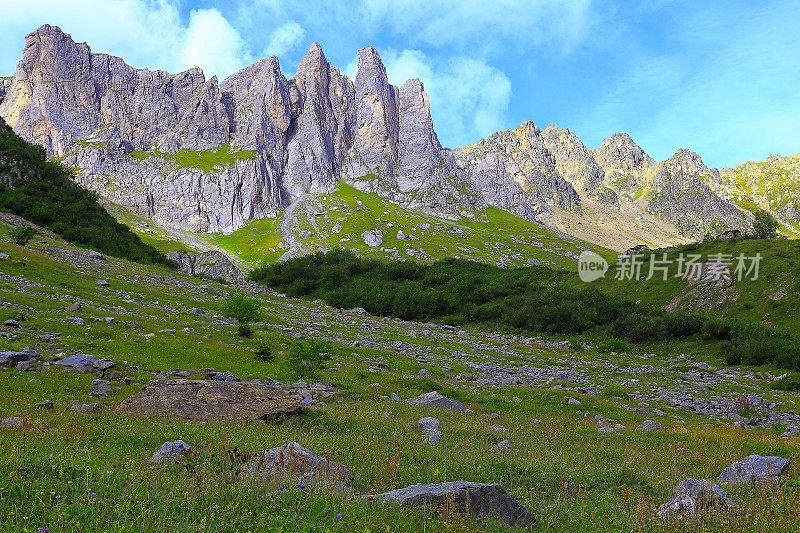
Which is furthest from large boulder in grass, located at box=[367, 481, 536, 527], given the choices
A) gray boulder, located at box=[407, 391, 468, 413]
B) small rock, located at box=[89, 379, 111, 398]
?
gray boulder, located at box=[407, 391, 468, 413]

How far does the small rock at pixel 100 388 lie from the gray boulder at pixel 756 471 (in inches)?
642

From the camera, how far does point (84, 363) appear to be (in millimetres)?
16969

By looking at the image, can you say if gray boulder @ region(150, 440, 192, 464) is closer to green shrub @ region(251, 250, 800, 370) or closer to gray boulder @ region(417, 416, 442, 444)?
gray boulder @ region(417, 416, 442, 444)

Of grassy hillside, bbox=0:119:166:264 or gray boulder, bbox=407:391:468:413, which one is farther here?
grassy hillside, bbox=0:119:166:264

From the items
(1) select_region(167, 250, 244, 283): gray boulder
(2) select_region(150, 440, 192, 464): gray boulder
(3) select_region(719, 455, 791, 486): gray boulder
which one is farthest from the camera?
(1) select_region(167, 250, 244, 283): gray boulder

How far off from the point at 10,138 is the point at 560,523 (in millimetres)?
96760

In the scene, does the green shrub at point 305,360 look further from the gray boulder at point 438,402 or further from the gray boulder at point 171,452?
the gray boulder at point 171,452

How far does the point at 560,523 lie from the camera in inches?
272

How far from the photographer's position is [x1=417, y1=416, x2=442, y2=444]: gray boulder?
1283 centimetres

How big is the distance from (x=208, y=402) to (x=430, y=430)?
6196mm

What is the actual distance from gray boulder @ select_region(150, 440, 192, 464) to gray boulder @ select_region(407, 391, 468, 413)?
11596 millimetres

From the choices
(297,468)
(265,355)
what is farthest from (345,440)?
(265,355)

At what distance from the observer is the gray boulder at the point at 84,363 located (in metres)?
16.6

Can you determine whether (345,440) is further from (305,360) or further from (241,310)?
(241,310)
